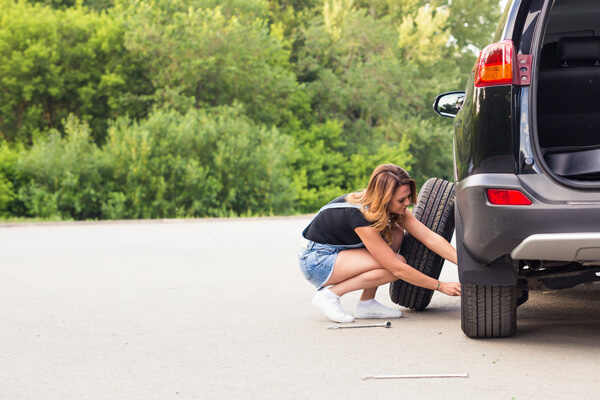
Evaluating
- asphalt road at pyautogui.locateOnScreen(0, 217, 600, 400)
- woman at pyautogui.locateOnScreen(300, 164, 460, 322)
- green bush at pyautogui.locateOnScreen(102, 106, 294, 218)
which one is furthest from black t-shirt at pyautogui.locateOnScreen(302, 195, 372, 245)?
green bush at pyautogui.locateOnScreen(102, 106, 294, 218)

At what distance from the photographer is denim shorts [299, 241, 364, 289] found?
6.33 meters

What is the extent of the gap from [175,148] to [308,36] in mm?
19277

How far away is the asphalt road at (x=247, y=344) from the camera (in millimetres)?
4320

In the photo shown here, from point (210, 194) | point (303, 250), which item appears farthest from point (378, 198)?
point (210, 194)

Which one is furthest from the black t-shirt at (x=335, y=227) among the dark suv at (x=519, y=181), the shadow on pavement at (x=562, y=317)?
the shadow on pavement at (x=562, y=317)

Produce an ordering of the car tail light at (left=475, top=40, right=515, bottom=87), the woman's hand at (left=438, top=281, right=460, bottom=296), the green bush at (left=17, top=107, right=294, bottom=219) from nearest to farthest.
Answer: the car tail light at (left=475, top=40, right=515, bottom=87)
the woman's hand at (left=438, top=281, right=460, bottom=296)
the green bush at (left=17, top=107, right=294, bottom=219)

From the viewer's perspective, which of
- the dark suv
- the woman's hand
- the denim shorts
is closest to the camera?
the dark suv

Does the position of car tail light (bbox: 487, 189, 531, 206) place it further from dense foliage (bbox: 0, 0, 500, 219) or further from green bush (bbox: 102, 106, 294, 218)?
dense foliage (bbox: 0, 0, 500, 219)

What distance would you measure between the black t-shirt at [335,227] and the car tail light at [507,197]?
1.59 meters

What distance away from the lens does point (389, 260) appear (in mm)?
6027

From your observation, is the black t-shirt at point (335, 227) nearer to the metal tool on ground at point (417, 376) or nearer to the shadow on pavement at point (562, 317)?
the shadow on pavement at point (562, 317)

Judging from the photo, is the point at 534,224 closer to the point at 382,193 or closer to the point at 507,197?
the point at 507,197

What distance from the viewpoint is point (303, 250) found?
6492 mm

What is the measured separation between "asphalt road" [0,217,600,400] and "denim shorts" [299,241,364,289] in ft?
1.08
